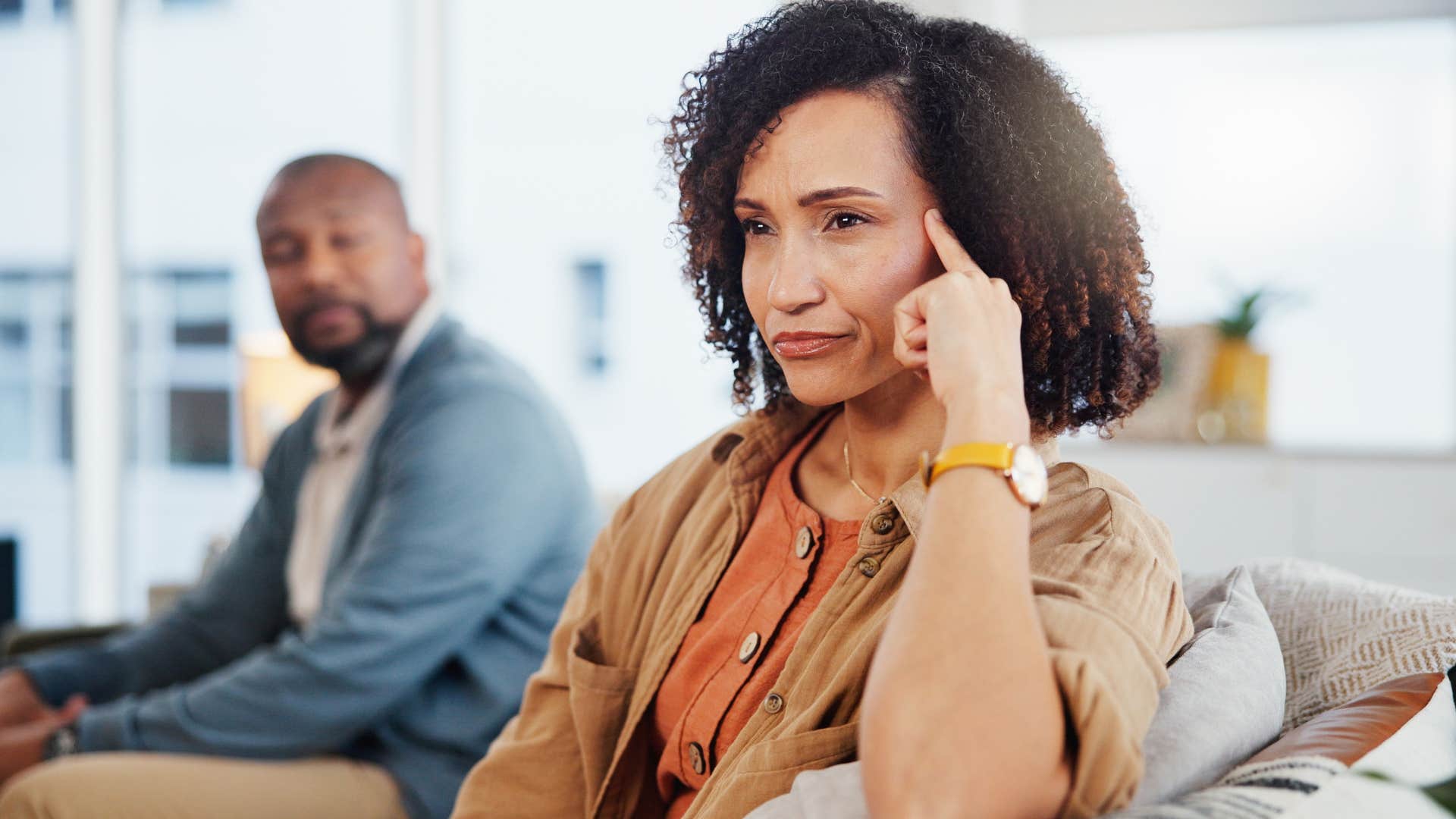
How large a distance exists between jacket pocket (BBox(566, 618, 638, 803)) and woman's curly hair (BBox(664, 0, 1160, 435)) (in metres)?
0.53

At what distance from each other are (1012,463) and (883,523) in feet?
0.75

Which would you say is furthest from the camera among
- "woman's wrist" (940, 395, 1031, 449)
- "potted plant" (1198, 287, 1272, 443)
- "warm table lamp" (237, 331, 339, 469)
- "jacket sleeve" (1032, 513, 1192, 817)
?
"potted plant" (1198, 287, 1272, 443)

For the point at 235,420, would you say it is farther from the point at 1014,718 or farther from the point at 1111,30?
the point at 1014,718

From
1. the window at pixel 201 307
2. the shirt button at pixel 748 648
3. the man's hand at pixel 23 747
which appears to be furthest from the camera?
the window at pixel 201 307

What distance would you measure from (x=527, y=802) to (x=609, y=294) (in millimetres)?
3203

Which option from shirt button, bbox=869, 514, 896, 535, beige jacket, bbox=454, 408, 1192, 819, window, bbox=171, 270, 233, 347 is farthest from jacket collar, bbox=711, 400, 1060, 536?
window, bbox=171, 270, 233, 347

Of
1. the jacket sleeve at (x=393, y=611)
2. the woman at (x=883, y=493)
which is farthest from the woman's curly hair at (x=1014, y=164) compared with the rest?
the jacket sleeve at (x=393, y=611)

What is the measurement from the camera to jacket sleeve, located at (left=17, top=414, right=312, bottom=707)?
91.0 inches

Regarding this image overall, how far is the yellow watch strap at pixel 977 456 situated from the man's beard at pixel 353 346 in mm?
1499

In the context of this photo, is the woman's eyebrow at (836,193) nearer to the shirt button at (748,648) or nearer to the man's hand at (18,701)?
the shirt button at (748,648)

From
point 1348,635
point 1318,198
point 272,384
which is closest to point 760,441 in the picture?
point 1348,635

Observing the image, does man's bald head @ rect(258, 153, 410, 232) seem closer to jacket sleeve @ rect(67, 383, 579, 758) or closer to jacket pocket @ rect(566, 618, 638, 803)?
jacket sleeve @ rect(67, 383, 579, 758)

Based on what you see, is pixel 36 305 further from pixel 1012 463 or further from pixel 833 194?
pixel 1012 463

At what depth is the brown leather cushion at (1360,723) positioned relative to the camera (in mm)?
883
